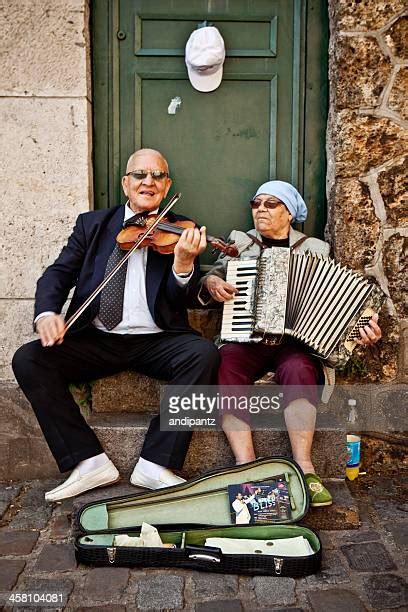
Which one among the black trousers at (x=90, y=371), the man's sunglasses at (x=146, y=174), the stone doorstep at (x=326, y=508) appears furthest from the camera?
the man's sunglasses at (x=146, y=174)

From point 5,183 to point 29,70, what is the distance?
0.58 metres

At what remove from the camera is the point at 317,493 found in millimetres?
2791

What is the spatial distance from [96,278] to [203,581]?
4.65 feet

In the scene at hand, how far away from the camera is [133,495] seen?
2.67m

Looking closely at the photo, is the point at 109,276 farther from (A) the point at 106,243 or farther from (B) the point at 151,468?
(B) the point at 151,468

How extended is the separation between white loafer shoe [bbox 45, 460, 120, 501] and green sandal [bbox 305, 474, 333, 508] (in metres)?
0.86

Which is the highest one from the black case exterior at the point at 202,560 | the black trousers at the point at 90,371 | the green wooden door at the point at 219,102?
the green wooden door at the point at 219,102

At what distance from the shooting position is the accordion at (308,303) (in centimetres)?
299

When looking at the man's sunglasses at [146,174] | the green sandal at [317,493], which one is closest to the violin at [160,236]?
the man's sunglasses at [146,174]

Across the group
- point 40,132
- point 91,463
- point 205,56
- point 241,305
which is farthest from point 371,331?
point 40,132

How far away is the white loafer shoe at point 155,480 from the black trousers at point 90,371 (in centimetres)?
5

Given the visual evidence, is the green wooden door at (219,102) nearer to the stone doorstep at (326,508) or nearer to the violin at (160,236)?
the violin at (160,236)

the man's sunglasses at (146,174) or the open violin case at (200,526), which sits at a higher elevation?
the man's sunglasses at (146,174)

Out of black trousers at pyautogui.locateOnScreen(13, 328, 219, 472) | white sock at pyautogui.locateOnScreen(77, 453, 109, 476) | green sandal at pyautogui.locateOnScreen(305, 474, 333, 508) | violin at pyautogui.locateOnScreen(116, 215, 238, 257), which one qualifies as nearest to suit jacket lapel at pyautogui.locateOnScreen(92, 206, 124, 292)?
violin at pyautogui.locateOnScreen(116, 215, 238, 257)
